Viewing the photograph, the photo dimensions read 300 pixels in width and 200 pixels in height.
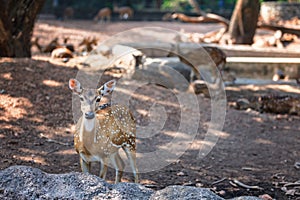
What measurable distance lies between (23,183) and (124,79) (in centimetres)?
519

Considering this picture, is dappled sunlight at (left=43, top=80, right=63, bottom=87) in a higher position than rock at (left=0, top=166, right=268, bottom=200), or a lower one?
lower

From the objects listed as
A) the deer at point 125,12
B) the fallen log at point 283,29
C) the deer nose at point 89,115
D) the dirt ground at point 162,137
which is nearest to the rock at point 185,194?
the deer nose at point 89,115

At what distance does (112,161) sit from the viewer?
4141 millimetres

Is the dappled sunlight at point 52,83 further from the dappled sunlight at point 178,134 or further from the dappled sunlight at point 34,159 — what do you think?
the dappled sunlight at point 34,159

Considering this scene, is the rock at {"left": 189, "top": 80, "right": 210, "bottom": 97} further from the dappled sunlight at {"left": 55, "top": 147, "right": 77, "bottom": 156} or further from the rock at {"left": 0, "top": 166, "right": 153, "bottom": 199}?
the rock at {"left": 0, "top": 166, "right": 153, "bottom": 199}

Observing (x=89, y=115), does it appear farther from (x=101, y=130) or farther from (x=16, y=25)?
(x=16, y=25)

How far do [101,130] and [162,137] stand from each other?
2.62 meters

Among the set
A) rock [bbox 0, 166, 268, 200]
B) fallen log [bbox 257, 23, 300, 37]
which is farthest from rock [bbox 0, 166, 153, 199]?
fallen log [bbox 257, 23, 300, 37]

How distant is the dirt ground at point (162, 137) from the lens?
5.19 meters

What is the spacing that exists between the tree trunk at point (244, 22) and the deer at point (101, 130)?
9.65 metres

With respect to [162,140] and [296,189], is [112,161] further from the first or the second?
[162,140]

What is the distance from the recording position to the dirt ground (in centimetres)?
519

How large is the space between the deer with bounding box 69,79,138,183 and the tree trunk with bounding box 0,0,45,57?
13.4 feet

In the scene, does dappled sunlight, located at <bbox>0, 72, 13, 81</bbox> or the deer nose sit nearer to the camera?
the deer nose
